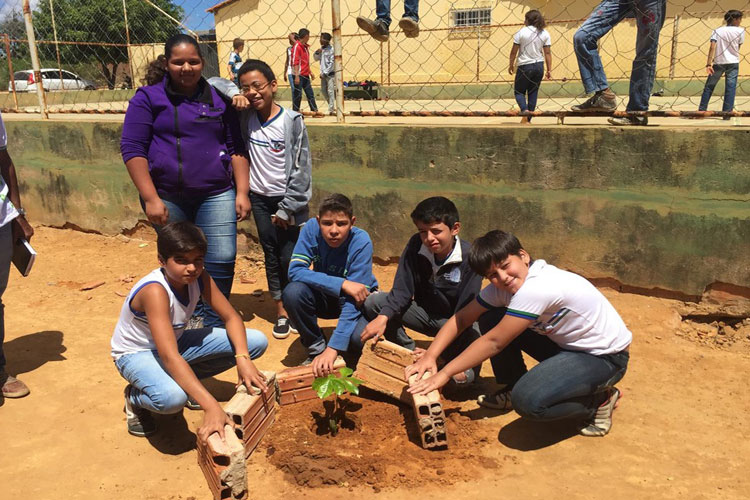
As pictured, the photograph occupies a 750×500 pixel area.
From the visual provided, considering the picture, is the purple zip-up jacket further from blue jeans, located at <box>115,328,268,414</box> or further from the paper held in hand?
blue jeans, located at <box>115,328,268,414</box>

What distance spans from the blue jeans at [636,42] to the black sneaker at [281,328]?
2859mm

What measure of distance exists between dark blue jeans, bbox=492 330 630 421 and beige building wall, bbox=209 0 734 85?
1001cm

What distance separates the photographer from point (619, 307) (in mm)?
4262

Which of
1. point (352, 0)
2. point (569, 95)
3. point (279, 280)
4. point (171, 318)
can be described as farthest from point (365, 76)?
point (171, 318)

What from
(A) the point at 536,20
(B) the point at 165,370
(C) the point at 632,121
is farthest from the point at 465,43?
(B) the point at 165,370

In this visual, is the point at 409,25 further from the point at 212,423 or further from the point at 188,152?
the point at 212,423

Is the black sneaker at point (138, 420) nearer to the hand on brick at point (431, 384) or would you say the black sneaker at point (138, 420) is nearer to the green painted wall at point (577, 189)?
the hand on brick at point (431, 384)

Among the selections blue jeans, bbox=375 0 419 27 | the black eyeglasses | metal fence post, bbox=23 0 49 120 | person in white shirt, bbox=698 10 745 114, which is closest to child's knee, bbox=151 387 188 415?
the black eyeglasses

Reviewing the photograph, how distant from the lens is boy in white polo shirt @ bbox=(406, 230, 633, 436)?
264 cm

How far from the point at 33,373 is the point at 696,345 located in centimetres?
423

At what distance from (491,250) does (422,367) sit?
2.28 ft

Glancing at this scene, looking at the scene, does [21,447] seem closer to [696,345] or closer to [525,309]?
[525,309]

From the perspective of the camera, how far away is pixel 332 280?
3.39 metres

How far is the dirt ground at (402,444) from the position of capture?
2521 millimetres
